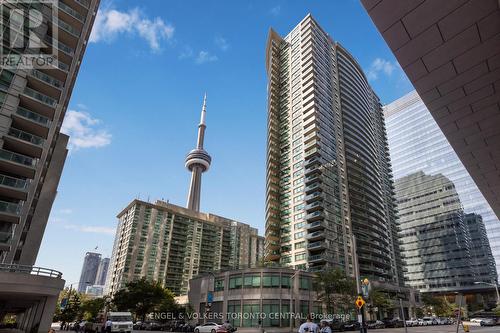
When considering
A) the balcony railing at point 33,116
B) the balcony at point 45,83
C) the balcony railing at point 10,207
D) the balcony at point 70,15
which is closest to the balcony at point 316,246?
the balcony railing at point 10,207

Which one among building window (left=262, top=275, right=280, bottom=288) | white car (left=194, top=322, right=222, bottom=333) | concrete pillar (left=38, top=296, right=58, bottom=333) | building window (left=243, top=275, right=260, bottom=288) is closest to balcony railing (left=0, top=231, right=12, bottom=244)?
concrete pillar (left=38, top=296, right=58, bottom=333)

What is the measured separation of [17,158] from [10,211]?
241 inches

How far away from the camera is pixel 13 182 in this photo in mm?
34531

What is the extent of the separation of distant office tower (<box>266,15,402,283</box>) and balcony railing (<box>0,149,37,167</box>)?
5866cm

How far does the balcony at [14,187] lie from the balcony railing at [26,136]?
4896mm

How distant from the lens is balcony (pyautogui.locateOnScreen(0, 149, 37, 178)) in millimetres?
34438

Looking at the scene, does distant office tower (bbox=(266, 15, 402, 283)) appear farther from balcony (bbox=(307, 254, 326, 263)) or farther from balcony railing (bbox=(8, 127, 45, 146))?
balcony railing (bbox=(8, 127, 45, 146))

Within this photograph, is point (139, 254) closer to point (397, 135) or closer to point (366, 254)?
point (366, 254)

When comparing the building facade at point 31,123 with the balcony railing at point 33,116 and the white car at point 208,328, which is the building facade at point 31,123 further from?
the white car at point 208,328

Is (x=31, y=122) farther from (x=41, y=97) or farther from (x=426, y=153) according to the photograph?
(x=426, y=153)

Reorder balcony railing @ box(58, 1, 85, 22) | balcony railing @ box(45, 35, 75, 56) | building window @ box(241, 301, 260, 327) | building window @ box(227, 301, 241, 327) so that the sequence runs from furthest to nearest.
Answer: building window @ box(227, 301, 241, 327) → building window @ box(241, 301, 260, 327) → balcony railing @ box(58, 1, 85, 22) → balcony railing @ box(45, 35, 75, 56)

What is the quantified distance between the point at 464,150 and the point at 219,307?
55.0 metres

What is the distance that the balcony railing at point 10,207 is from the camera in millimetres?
33219

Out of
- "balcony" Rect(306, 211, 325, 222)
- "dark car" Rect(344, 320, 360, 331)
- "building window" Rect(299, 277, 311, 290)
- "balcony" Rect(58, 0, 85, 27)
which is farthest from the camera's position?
"balcony" Rect(306, 211, 325, 222)
